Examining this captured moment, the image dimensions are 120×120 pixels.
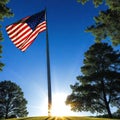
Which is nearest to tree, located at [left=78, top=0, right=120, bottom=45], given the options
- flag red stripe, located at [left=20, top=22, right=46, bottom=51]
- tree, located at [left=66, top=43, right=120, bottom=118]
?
flag red stripe, located at [left=20, top=22, right=46, bottom=51]

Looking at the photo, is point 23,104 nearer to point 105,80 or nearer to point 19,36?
point 105,80

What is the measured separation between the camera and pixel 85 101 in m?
33.8

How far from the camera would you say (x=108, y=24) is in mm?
22203

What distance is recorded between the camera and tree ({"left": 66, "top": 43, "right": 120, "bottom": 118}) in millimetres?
33938

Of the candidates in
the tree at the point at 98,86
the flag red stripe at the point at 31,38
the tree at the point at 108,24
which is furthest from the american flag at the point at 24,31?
the tree at the point at 98,86

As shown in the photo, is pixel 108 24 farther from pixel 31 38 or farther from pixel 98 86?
pixel 98 86

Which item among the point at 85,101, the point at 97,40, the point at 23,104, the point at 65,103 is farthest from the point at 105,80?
the point at 23,104

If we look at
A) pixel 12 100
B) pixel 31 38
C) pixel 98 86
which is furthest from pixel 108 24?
pixel 12 100

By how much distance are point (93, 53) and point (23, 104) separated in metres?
30.5

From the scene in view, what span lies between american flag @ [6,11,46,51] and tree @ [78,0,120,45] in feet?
15.8

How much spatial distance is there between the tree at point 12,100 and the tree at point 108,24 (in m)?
40.4

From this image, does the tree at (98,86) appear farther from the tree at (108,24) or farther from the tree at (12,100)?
the tree at (12,100)

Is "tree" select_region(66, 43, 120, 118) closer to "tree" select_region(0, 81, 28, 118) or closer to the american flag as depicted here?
the american flag

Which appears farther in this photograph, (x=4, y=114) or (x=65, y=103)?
(x=4, y=114)
